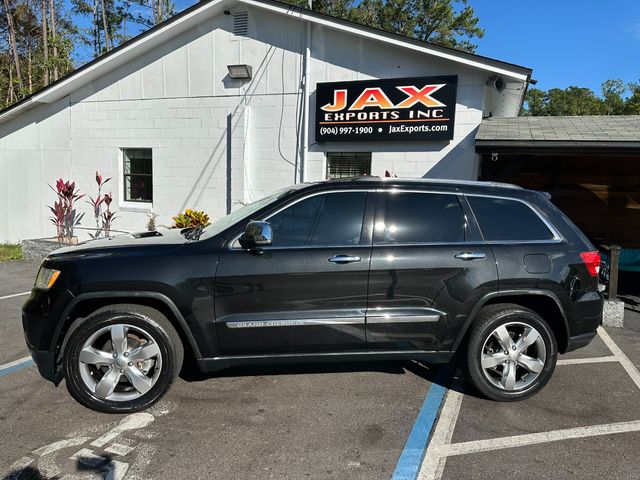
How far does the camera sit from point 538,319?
12.5ft

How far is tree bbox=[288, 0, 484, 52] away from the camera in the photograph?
96.4 feet

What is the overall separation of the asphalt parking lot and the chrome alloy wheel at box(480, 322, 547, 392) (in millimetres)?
208

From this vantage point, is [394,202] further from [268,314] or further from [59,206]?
[59,206]

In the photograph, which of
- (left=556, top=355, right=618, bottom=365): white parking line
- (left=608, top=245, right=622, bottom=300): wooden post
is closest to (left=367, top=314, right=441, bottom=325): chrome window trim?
(left=556, top=355, right=618, bottom=365): white parking line

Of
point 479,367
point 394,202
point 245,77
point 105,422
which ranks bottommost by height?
point 105,422

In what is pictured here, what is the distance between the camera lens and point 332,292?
3.62m

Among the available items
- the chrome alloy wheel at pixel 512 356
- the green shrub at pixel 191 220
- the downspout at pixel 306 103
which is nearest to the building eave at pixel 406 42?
the downspout at pixel 306 103

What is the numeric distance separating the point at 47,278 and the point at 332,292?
Result: 2226mm

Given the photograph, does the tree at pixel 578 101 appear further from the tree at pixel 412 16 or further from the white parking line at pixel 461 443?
the white parking line at pixel 461 443

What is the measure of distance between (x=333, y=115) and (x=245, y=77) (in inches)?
88.7

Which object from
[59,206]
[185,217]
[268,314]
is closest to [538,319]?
[268,314]

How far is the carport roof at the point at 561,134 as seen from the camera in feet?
22.5

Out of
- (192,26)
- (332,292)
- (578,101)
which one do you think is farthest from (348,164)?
(578,101)

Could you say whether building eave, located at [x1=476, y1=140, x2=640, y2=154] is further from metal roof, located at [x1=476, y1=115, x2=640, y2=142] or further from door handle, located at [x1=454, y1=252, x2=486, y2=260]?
door handle, located at [x1=454, y1=252, x2=486, y2=260]
